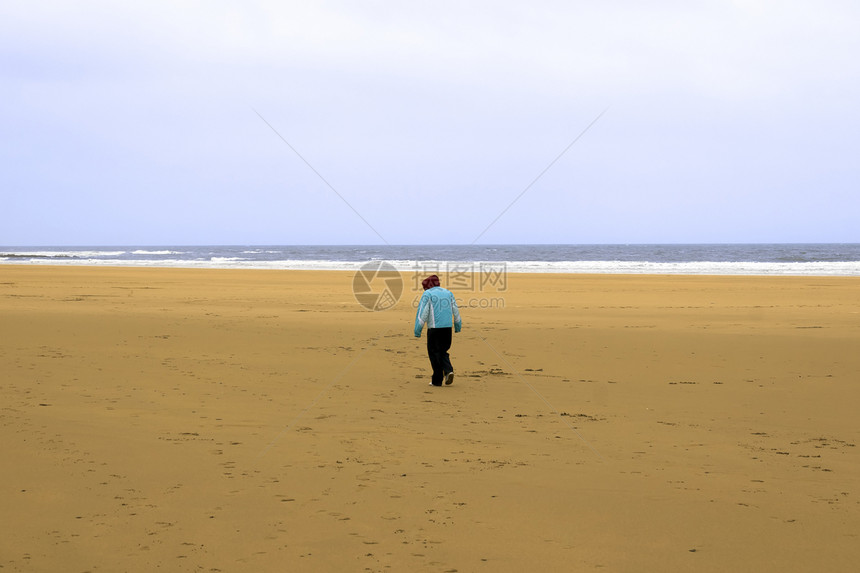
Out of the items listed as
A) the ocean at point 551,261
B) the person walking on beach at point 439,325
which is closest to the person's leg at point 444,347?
the person walking on beach at point 439,325

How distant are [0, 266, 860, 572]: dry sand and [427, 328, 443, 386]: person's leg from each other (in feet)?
0.58

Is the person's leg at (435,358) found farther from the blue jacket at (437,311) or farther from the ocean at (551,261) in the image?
the ocean at (551,261)

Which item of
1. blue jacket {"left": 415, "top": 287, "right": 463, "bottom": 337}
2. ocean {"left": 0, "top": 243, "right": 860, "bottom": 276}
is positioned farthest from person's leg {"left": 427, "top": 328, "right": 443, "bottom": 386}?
ocean {"left": 0, "top": 243, "right": 860, "bottom": 276}

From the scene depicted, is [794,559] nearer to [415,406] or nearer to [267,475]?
[267,475]

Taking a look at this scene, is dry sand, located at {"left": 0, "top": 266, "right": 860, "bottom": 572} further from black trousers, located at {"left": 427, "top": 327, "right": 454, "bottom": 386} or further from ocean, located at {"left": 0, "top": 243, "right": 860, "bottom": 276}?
ocean, located at {"left": 0, "top": 243, "right": 860, "bottom": 276}

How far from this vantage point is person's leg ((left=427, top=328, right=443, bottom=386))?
8.42 metres

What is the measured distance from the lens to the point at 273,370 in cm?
921

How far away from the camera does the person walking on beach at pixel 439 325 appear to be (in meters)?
8.45

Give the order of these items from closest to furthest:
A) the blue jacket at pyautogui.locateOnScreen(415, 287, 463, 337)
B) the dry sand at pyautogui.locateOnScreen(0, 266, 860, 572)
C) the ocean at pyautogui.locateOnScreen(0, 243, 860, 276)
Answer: the dry sand at pyautogui.locateOnScreen(0, 266, 860, 572) < the blue jacket at pyautogui.locateOnScreen(415, 287, 463, 337) < the ocean at pyautogui.locateOnScreen(0, 243, 860, 276)

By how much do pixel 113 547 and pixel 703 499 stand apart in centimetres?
363

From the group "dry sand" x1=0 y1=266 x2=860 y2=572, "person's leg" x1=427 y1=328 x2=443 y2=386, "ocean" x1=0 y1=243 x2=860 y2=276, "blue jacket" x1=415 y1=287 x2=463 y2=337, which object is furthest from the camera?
"ocean" x1=0 y1=243 x2=860 y2=276

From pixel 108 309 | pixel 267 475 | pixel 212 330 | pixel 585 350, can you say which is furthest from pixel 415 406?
pixel 108 309

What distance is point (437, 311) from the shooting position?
8.60 meters

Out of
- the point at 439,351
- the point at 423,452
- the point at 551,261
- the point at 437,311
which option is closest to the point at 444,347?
the point at 439,351
